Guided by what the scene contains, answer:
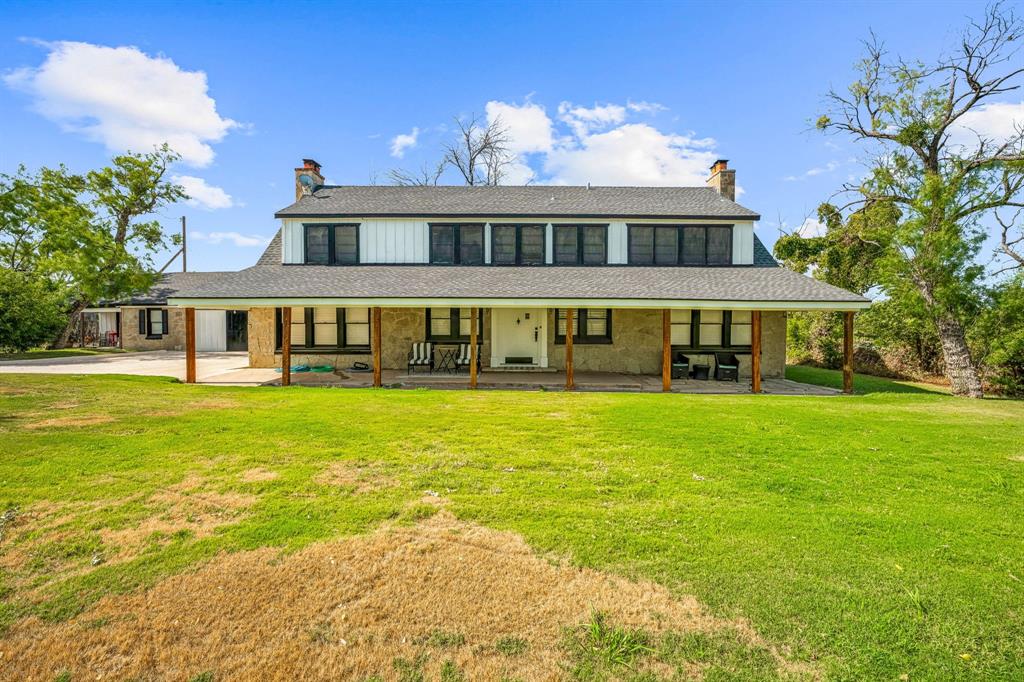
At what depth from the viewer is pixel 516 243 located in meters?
16.0

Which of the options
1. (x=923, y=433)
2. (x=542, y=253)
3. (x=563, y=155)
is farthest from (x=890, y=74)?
(x=563, y=155)

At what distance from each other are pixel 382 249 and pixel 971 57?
65.1ft

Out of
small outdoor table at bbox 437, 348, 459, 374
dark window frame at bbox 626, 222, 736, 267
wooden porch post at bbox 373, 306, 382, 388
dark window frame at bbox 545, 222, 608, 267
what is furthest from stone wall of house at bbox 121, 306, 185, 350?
dark window frame at bbox 626, 222, 736, 267

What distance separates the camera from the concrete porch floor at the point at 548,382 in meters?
12.8

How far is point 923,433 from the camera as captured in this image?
785cm

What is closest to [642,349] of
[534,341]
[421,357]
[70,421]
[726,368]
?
[726,368]

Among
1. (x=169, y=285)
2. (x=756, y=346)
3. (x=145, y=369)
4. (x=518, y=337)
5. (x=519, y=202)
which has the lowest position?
(x=145, y=369)

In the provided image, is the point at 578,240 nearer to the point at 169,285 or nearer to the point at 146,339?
the point at 146,339

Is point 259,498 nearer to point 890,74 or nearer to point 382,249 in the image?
point 382,249

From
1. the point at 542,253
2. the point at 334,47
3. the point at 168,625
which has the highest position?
the point at 334,47

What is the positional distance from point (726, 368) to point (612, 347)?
12.0ft

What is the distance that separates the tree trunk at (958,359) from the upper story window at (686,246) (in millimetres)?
6266

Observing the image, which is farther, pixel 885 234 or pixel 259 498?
pixel 885 234

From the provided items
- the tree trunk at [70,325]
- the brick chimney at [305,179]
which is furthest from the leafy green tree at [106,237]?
the brick chimney at [305,179]
